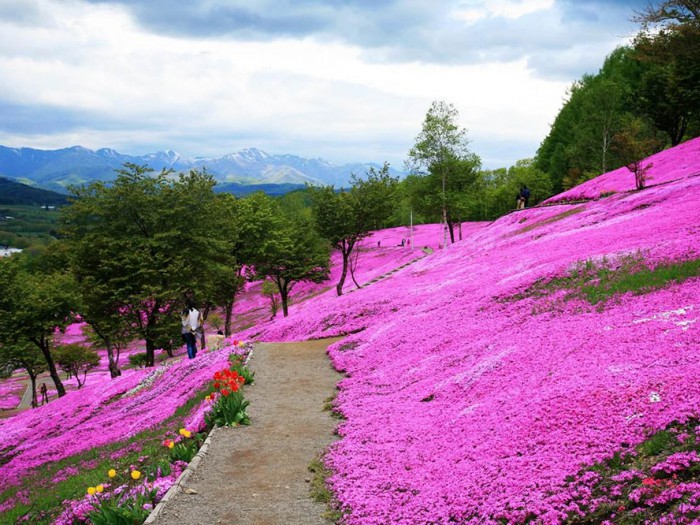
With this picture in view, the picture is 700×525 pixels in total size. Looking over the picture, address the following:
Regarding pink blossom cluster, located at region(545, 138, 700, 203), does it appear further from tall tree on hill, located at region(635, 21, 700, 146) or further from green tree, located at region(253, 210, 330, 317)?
green tree, located at region(253, 210, 330, 317)

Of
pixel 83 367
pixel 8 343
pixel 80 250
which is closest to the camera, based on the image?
pixel 80 250

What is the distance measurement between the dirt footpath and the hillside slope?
85 cm

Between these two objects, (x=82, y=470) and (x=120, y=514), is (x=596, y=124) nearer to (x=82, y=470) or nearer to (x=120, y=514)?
(x=82, y=470)

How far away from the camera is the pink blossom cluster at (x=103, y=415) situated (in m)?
20.9

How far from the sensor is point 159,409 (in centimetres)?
2106

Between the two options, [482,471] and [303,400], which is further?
[303,400]

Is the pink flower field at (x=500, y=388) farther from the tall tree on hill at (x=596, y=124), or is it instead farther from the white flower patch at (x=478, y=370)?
the tall tree on hill at (x=596, y=124)

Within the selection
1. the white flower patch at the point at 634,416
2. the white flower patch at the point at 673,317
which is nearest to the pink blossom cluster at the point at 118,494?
the white flower patch at the point at 634,416

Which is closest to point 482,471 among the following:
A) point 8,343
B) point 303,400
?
point 303,400

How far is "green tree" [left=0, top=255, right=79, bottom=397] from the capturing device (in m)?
43.7

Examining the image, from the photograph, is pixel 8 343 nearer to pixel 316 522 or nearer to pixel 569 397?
pixel 316 522

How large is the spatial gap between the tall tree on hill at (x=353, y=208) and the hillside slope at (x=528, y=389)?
28.5 meters

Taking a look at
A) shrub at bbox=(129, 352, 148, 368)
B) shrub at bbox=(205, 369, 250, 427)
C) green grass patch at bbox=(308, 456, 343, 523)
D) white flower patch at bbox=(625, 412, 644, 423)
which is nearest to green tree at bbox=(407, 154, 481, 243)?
shrub at bbox=(129, 352, 148, 368)

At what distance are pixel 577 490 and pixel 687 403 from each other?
100 inches
